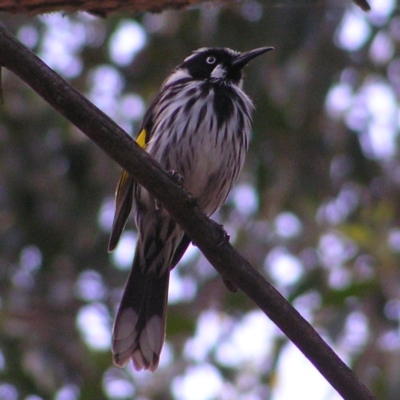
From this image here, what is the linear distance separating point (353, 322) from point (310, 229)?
0.84 meters

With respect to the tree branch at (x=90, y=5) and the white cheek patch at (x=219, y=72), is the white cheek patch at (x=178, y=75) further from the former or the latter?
the tree branch at (x=90, y=5)

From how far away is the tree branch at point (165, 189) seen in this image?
2.64 meters

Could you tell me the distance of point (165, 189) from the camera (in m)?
2.77

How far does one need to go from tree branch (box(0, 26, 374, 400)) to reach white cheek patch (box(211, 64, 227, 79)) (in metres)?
1.87

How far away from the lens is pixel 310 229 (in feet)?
23.6

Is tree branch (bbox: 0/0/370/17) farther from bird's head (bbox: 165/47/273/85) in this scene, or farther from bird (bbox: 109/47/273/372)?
bird's head (bbox: 165/47/273/85)

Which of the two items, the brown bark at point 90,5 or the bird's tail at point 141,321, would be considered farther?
the bird's tail at point 141,321

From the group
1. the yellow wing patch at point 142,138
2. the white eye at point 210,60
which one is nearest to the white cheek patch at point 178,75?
the white eye at point 210,60

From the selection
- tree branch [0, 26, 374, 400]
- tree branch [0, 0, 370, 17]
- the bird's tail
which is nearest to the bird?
the bird's tail

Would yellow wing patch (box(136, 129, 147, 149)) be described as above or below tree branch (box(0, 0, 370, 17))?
above

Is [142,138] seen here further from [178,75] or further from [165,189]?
[165,189]

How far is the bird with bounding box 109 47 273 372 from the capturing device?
13.8 ft

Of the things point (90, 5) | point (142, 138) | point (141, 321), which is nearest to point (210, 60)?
point (142, 138)

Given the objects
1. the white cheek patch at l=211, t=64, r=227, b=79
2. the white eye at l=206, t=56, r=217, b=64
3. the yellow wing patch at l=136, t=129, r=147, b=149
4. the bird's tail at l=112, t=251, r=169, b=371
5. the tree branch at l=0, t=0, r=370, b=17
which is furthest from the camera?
the white eye at l=206, t=56, r=217, b=64
